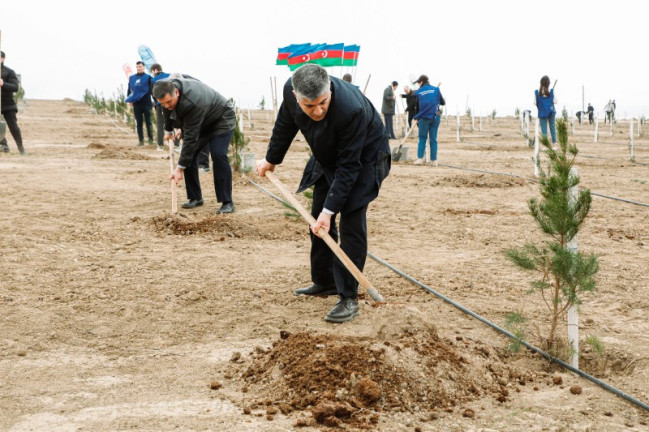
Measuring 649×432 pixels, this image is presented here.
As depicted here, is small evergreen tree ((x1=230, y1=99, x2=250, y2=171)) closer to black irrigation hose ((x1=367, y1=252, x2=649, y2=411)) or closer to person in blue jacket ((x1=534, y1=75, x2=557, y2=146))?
black irrigation hose ((x1=367, y1=252, x2=649, y2=411))

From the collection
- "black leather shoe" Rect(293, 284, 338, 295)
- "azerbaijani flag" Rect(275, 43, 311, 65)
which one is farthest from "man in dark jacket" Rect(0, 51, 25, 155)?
"black leather shoe" Rect(293, 284, 338, 295)

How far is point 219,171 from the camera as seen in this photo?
21.3 feet

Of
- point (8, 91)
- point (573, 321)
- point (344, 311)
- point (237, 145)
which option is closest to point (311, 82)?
point (344, 311)

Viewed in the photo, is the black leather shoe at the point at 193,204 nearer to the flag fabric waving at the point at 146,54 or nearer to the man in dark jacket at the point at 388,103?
the flag fabric waving at the point at 146,54

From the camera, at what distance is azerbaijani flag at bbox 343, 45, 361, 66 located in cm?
1322

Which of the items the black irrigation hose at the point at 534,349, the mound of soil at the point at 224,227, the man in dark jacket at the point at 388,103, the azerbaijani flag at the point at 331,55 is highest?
the azerbaijani flag at the point at 331,55

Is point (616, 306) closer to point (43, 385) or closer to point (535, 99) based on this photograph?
point (43, 385)

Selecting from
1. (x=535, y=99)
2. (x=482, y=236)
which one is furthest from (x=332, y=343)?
(x=535, y=99)

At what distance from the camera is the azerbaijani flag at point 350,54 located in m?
13.2

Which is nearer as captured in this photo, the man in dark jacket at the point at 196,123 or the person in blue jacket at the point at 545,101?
the man in dark jacket at the point at 196,123

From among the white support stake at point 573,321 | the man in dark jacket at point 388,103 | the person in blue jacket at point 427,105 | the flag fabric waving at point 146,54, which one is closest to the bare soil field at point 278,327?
the white support stake at point 573,321

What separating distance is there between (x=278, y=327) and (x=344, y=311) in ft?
1.28

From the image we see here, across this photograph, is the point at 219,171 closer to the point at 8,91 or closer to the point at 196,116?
the point at 196,116

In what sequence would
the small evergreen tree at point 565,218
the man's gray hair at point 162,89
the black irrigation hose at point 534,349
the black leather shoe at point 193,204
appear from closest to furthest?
the black irrigation hose at point 534,349 < the small evergreen tree at point 565,218 < the man's gray hair at point 162,89 < the black leather shoe at point 193,204
